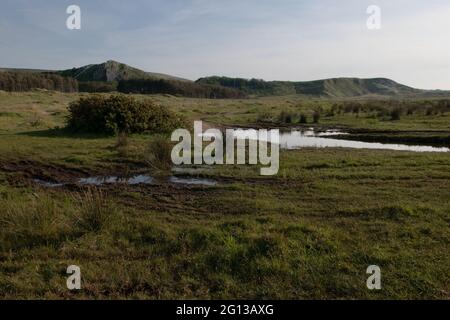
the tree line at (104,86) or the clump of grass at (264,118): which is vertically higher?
the tree line at (104,86)

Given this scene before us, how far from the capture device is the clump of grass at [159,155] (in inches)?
603

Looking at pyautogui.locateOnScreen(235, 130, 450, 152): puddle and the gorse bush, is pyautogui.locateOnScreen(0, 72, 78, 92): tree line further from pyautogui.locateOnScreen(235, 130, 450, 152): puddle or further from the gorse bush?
pyautogui.locateOnScreen(235, 130, 450, 152): puddle

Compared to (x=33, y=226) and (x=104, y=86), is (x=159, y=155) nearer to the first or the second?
(x=33, y=226)

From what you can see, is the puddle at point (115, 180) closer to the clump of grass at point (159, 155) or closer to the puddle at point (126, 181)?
the puddle at point (126, 181)

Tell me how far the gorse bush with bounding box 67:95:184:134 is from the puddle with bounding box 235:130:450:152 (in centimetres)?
521

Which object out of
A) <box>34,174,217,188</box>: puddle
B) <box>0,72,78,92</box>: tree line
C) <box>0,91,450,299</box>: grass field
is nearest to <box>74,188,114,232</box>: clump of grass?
<box>0,91,450,299</box>: grass field

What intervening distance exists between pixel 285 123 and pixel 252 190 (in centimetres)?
2714

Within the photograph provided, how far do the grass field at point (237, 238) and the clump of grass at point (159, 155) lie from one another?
2360 millimetres

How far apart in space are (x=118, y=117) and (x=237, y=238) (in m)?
18.6

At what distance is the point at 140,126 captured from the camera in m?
24.3

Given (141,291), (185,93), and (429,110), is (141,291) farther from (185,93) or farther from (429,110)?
(185,93)

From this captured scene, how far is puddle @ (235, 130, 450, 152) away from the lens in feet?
74.3

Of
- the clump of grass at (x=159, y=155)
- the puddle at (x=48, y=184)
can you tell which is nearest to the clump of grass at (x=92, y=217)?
the puddle at (x=48, y=184)
